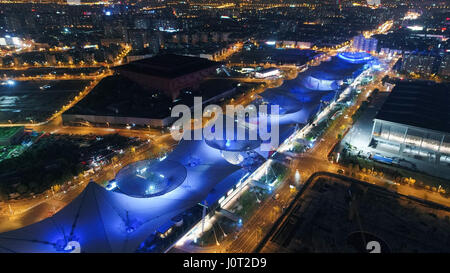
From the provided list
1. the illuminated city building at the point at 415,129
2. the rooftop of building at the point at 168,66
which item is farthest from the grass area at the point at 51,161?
the illuminated city building at the point at 415,129

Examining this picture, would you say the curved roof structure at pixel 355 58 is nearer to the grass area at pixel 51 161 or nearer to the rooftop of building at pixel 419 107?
the rooftop of building at pixel 419 107

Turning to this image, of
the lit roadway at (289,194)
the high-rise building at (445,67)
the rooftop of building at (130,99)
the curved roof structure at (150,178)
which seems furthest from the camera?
the high-rise building at (445,67)

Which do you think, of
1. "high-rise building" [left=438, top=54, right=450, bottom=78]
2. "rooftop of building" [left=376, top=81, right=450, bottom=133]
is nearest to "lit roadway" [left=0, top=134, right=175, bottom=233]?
"rooftop of building" [left=376, top=81, right=450, bottom=133]

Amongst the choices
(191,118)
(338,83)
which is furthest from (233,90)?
(338,83)

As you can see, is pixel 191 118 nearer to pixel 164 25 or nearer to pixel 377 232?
pixel 377 232

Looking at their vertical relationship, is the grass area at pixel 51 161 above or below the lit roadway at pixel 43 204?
above
